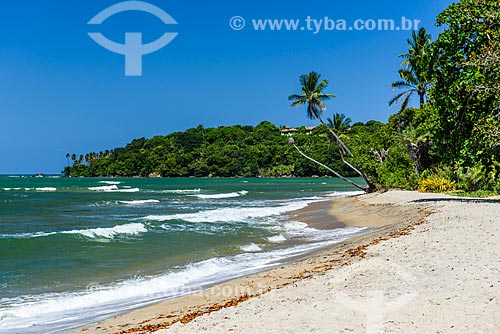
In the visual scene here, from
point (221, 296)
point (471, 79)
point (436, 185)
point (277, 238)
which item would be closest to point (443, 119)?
point (471, 79)

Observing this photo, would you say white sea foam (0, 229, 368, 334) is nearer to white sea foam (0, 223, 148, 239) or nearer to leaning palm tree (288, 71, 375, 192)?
white sea foam (0, 223, 148, 239)

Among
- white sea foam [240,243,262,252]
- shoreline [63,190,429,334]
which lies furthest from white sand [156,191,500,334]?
white sea foam [240,243,262,252]

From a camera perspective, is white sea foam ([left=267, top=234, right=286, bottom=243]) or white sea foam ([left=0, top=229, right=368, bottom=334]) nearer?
white sea foam ([left=0, top=229, right=368, bottom=334])

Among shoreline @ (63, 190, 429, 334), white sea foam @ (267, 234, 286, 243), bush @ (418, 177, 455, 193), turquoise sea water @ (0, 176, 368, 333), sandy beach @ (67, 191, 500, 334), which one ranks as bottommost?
turquoise sea water @ (0, 176, 368, 333)

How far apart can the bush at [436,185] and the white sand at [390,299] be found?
19.9 metres

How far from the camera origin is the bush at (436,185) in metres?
27.3

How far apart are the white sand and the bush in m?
19.9

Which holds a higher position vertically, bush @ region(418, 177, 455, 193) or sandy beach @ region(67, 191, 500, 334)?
bush @ region(418, 177, 455, 193)

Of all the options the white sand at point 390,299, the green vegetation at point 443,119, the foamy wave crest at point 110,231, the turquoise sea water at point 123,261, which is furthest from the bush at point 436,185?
the white sand at point 390,299

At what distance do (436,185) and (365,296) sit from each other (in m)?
24.0

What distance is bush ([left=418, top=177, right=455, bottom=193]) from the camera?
89.5 feet

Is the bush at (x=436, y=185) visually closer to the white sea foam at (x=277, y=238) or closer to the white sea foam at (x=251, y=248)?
the white sea foam at (x=277, y=238)

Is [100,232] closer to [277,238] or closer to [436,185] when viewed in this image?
[277,238]

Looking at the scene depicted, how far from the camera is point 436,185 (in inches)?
1097
